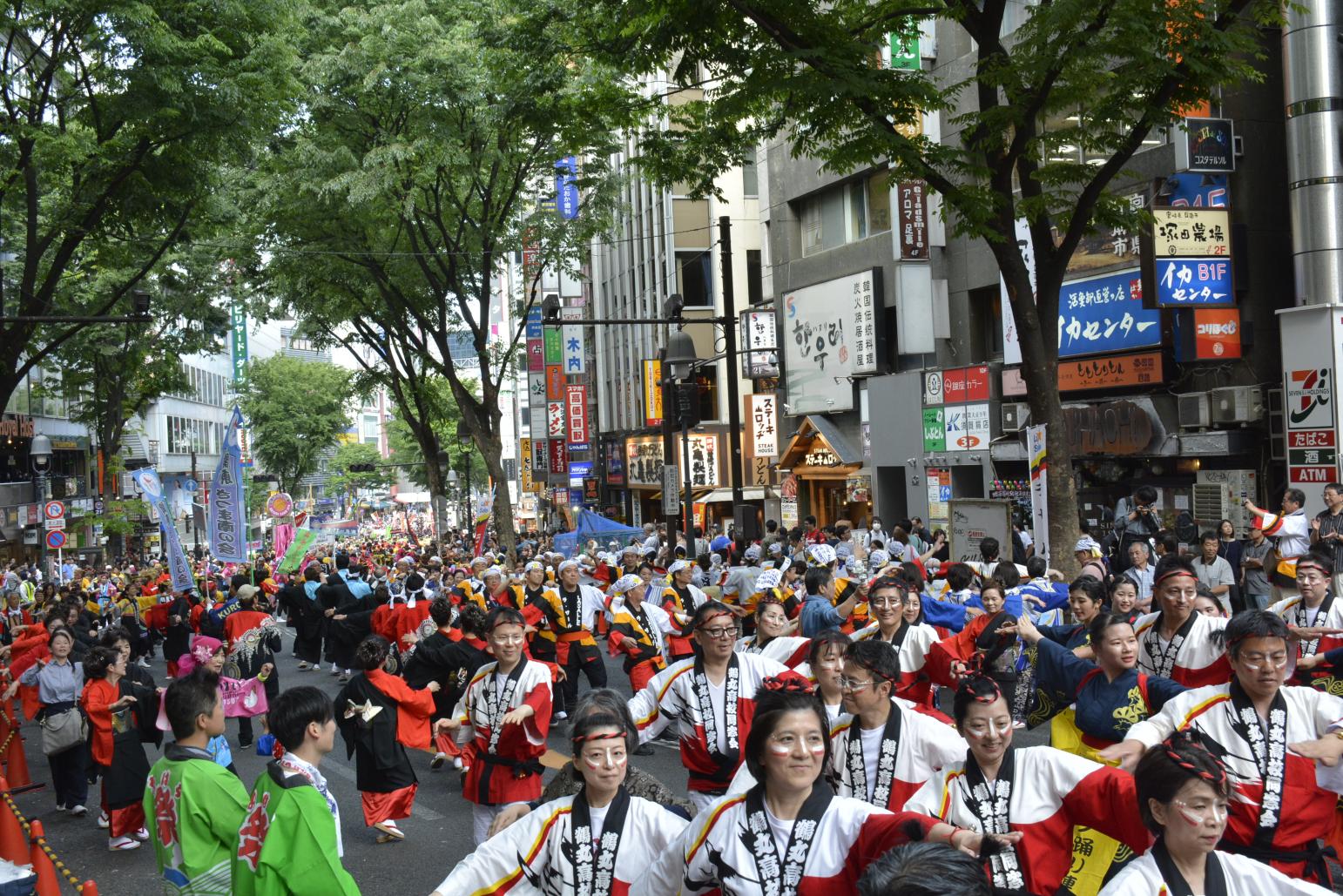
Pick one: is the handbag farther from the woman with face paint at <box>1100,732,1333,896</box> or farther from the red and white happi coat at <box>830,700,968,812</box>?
the woman with face paint at <box>1100,732,1333,896</box>

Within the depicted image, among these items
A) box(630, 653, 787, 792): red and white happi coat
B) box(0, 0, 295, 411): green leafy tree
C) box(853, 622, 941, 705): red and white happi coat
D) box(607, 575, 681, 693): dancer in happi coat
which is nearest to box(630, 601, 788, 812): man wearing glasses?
box(630, 653, 787, 792): red and white happi coat

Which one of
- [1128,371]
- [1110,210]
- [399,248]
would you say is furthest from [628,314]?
[1110,210]

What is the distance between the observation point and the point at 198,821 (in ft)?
16.7

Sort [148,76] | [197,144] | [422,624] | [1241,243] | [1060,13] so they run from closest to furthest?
1. [1060,13]
2. [422,624]
3. [148,76]
4. [197,144]
5. [1241,243]

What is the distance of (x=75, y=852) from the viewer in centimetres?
941

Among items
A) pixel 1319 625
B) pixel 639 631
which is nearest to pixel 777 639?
pixel 1319 625

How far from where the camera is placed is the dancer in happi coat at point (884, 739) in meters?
4.90

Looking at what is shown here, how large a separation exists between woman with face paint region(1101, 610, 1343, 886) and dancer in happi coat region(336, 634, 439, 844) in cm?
566

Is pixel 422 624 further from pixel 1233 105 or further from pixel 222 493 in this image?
pixel 1233 105

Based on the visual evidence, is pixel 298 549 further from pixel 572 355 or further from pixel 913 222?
pixel 572 355

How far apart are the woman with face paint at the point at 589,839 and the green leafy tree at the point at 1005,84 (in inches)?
316

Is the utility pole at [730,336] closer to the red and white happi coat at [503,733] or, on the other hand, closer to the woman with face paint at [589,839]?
the red and white happi coat at [503,733]

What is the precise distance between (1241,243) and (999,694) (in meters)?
15.8

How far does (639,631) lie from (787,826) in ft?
23.2
